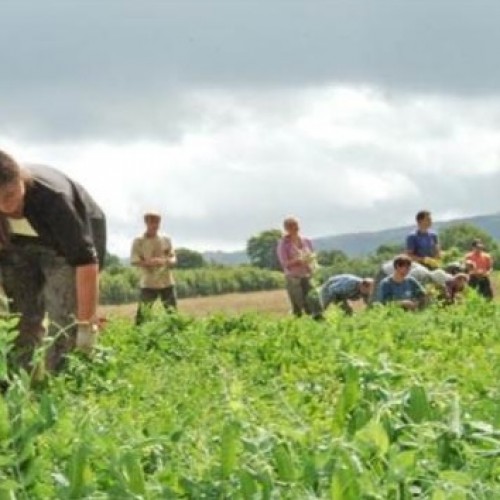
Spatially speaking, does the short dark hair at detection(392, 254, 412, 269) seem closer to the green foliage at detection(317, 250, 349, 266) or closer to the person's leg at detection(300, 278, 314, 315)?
the person's leg at detection(300, 278, 314, 315)

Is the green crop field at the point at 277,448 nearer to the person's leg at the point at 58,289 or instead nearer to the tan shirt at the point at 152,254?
the person's leg at the point at 58,289

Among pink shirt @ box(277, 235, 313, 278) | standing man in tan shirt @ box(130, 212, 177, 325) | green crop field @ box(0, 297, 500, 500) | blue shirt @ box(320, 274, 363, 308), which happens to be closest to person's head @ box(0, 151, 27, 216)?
green crop field @ box(0, 297, 500, 500)

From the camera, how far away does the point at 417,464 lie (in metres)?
3.39

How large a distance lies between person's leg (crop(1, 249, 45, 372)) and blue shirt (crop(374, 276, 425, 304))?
844 centimetres

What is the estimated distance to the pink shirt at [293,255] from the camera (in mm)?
18703

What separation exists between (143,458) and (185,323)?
1124 centimetres

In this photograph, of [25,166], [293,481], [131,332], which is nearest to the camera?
[293,481]

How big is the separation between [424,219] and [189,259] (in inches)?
1522

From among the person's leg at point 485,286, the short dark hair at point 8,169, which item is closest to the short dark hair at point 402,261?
the person's leg at point 485,286

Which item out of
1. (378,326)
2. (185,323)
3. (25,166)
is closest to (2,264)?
(25,166)

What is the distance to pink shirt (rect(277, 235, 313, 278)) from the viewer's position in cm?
1870

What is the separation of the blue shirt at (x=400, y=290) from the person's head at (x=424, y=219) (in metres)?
0.97

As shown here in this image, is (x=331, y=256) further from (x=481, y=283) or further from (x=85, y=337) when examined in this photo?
(x=85, y=337)

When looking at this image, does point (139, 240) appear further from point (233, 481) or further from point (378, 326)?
point (233, 481)
